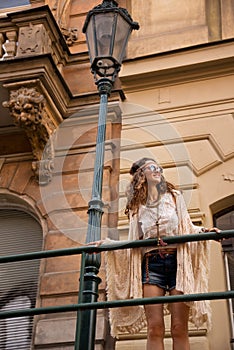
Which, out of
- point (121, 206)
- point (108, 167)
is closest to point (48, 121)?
point (108, 167)

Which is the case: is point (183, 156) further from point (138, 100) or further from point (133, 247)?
point (133, 247)

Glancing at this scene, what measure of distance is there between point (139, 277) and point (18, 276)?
3.73 metres

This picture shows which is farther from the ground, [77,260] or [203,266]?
[77,260]

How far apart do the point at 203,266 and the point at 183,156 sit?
122 inches

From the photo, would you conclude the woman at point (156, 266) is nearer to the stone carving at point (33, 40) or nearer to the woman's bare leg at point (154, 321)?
the woman's bare leg at point (154, 321)

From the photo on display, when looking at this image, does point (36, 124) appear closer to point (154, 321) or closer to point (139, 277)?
point (139, 277)

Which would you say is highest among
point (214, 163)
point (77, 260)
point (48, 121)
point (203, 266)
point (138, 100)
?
point (138, 100)

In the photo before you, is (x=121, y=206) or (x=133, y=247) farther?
(x=121, y=206)

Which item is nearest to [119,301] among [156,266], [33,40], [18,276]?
[156,266]

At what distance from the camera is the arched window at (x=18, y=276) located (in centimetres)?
736

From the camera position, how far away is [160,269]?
455 centimetres

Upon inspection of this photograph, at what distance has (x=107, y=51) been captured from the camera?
562 centimetres

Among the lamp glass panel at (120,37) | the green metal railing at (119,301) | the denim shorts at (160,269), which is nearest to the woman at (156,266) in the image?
the denim shorts at (160,269)

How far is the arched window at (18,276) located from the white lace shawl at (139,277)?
2886 mm
